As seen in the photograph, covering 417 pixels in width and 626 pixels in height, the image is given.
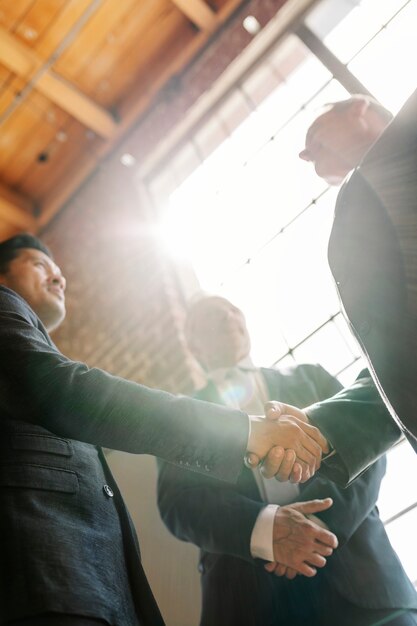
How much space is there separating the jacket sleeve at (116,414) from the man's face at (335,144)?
117 cm

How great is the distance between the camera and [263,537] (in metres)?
1.57

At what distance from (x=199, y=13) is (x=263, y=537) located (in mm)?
3582

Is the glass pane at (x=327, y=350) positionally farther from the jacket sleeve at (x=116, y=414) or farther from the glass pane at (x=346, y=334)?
the jacket sleeve at (x=116, y=414)

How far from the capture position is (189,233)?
3.66 metres

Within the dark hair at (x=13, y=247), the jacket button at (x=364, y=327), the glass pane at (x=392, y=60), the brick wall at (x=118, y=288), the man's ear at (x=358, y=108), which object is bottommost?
the brick wall at (x=118, y=288)

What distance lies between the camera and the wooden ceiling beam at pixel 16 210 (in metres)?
4.45

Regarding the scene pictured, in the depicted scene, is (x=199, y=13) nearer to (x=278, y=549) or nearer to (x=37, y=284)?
(x=37, y=284)

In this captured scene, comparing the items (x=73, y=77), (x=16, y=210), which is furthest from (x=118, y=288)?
(x=73, y=77)

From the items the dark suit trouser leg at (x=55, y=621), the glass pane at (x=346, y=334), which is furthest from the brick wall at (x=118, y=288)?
the dark suit trouser leg at (x=55, y=621)

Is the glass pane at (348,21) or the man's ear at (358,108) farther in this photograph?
the glass pane at (348,21)

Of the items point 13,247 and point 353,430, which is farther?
point 13,247

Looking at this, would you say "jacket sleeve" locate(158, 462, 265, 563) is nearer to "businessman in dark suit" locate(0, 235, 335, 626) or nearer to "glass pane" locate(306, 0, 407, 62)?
"businessman in dark suit" locate(0, 235, 335, 626)

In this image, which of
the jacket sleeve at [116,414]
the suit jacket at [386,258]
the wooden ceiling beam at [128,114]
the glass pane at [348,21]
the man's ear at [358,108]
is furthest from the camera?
the wooden ceiling beam at [128,114]

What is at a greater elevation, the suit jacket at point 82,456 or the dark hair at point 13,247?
the suit jacket at point 82,456
